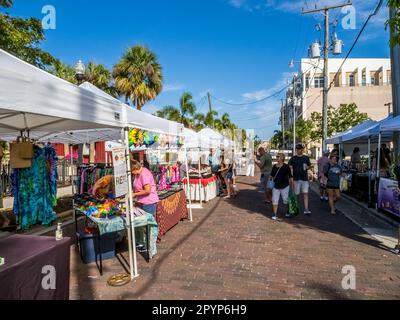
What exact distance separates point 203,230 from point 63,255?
13.3ft

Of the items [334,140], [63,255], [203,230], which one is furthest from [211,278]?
[334,140]

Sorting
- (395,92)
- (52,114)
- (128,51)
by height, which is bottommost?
(52,114)

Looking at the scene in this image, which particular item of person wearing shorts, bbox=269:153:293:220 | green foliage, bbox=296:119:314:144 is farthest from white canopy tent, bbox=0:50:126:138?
green foliage, bbox=296:119:314:144

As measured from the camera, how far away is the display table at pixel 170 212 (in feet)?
19.9

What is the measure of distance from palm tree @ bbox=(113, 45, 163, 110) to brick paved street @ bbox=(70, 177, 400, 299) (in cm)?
1538

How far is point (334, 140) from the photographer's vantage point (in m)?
14.3

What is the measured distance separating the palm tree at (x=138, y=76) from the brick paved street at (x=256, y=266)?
1538 centimetres

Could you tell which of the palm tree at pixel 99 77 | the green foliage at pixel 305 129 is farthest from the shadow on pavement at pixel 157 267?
the green foliage at pixel 305 129

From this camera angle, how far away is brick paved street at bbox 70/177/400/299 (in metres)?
3.75

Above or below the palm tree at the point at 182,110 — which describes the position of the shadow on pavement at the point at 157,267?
below

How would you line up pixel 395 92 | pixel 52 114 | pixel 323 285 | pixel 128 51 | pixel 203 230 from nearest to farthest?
pixel 52 114 < pixel 323 285 < pixel 203 230 < pixel 395 92 < pixel 128 51

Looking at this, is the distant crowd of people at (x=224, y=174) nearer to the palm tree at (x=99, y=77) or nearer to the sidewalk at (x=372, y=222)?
the sidewalk at (x=372, y=222)

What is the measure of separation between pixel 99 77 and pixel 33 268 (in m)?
21.0

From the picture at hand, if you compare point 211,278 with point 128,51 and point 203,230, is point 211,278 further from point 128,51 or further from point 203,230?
point 128,51
